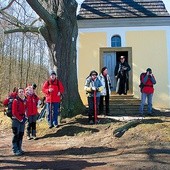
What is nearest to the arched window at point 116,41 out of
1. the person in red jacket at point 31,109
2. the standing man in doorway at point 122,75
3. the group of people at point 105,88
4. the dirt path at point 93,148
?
the standing man in doorway at point 122,75

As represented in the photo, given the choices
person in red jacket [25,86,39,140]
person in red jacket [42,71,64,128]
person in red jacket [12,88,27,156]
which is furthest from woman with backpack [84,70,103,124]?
person in red jacket [12,88,27,156]

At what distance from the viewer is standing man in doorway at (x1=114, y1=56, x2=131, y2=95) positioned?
48.3ft

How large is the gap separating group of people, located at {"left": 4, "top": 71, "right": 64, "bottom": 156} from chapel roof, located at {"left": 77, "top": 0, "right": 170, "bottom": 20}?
8.13 m

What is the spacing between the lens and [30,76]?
35062 millimetres

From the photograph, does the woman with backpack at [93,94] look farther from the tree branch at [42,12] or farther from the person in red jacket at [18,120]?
the person in red jacket at [18,120]

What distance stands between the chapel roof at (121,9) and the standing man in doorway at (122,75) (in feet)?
13.0

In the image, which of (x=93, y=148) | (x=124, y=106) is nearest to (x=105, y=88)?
(x=124, y=106)

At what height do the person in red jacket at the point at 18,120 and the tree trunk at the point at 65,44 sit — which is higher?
the tree trunk at the point at 65,44

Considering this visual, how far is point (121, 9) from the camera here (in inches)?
722

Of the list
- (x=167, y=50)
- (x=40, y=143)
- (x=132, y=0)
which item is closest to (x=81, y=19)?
(x=132, y=0)

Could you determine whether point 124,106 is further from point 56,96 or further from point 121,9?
point 121,9

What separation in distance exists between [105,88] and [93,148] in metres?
4.05

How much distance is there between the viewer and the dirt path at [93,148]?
680cm

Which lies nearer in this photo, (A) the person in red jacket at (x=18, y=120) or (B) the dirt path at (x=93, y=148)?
(B) the dirt path at (x=93, y=148)
